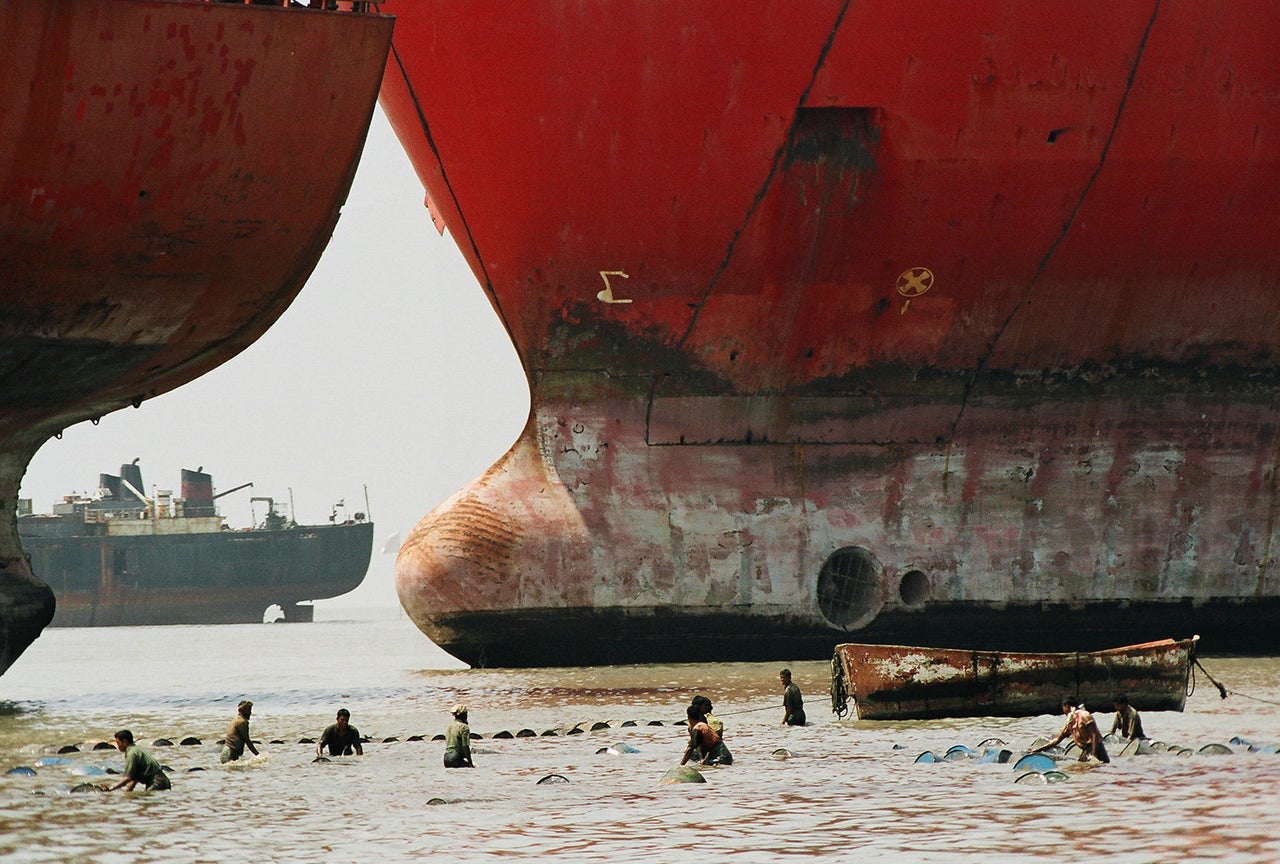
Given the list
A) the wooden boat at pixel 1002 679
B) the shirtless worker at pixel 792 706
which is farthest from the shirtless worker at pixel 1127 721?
the shirtless worker at pixel 792 706

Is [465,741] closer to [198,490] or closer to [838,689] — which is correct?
[838,689]

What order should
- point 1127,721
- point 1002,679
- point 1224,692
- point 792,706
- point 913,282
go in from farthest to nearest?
point 913,282 → point 1224,692 → point 1002,679 → point 792,706 → point 1127,721

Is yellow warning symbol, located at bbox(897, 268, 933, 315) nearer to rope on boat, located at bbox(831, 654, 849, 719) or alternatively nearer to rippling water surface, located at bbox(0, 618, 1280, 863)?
rippling water surface, located at bbox(0, 618, 1280, 863)

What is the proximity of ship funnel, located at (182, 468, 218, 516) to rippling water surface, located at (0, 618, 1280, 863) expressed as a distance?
154 feet

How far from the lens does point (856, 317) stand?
20.2m

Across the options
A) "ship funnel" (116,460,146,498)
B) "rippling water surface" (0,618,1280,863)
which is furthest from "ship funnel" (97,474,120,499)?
"rippling water surface" (0,618,1280,863)

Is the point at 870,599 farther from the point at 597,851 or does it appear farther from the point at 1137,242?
the point at 597,851

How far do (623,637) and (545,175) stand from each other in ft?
18.2

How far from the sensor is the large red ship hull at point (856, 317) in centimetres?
1930

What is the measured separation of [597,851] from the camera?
10234 millimetres

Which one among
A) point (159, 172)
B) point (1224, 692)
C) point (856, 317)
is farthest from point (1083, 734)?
point (159, 172)

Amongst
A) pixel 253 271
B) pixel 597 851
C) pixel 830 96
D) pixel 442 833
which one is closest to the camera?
pixel 597 851

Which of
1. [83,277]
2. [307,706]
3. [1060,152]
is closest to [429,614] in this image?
[307,706]

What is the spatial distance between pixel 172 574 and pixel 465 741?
51.7m
